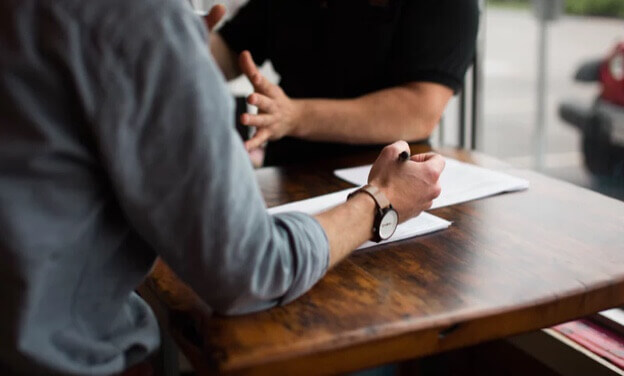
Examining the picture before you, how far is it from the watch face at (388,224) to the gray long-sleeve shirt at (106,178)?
8.9 inches

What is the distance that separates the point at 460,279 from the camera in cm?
98

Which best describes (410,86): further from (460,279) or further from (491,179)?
(460,279)

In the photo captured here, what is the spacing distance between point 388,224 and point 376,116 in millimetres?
662

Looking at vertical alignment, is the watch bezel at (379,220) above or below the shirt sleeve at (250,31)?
below

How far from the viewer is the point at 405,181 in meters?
1.05

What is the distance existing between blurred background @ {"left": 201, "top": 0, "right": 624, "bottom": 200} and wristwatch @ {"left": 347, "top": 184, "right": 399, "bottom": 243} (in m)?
1.45

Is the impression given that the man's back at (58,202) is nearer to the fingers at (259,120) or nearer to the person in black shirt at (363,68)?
the fingers at (259,120)

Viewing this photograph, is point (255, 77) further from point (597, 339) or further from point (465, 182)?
point (597, 339)

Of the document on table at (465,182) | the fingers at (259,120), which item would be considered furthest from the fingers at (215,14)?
the document on table at (465,182)

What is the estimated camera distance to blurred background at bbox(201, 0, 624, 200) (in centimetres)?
313

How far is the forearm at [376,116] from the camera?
162cm

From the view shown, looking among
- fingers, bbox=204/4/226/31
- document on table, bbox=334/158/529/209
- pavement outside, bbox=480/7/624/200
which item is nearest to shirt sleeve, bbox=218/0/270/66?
fingers, bbox=204/4/226/31

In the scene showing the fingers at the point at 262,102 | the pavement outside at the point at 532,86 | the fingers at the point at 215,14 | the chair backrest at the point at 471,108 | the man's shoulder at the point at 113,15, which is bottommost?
the pavement outside at the point at 532,86

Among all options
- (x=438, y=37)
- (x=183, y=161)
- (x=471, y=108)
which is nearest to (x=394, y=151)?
(x=183, y=161)
